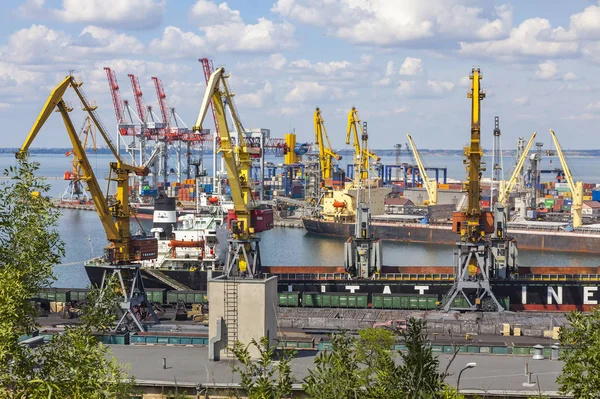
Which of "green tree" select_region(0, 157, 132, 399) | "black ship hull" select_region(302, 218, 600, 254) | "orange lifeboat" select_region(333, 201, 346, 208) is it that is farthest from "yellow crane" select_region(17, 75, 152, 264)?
"orange lifeboat" select_region(333, 201, 346, 208)

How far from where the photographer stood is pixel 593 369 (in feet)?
53.8

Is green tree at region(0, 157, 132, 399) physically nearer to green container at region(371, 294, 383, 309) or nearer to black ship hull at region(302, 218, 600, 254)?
green container at region(371, 294, 383, 309)

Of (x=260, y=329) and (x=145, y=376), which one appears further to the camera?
(x=260, y=329)

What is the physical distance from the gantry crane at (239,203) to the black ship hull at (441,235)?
194ft

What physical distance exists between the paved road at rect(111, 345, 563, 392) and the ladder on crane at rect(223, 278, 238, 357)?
0.95 meters

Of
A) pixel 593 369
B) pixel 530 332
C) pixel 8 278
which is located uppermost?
pixel 8 278

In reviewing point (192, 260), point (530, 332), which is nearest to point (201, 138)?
point (192, 260)

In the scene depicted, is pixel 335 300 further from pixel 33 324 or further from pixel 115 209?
pixel 33 324

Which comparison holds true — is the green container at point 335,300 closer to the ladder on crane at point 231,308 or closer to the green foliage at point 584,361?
the ladder on crane at point 231,308

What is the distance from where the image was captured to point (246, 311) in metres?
28.8

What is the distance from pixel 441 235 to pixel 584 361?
3406 inches

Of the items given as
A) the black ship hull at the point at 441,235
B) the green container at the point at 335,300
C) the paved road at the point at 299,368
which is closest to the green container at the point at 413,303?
the green container at the point at 335,300

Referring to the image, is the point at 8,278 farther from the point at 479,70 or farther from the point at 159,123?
the point at 159,123

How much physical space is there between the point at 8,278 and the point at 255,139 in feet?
377
